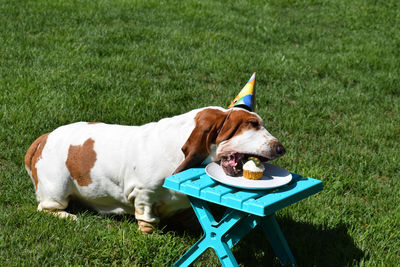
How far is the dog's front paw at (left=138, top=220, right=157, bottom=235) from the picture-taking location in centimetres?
334

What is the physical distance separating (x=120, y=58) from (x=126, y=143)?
11.3 feet

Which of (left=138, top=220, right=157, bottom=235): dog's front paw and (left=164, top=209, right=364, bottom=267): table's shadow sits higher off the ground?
(left=138, top=220, right=157, bottom=235): dog's front paw

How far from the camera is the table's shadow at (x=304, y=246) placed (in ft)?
10.8

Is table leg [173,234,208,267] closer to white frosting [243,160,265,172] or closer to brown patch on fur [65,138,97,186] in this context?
white frosting [243,160,265,172]

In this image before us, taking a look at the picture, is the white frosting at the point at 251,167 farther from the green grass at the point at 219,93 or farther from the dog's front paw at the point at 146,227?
the dog's front paw at the point at 146,227

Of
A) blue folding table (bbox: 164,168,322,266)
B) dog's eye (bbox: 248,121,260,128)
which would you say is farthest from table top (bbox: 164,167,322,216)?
dog's eye (bbox: 248,121,260,128)

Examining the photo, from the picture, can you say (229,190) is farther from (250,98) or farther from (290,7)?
(290,7)

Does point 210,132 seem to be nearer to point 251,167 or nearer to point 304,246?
point 251,167

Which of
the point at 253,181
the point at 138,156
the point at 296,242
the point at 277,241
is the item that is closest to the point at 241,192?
the point at 253,181

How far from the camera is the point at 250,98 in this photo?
3.27 meters

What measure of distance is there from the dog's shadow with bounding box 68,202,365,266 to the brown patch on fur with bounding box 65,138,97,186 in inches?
12.7

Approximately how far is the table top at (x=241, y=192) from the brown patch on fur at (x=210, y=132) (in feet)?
0.27

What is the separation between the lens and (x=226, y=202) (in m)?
2.63

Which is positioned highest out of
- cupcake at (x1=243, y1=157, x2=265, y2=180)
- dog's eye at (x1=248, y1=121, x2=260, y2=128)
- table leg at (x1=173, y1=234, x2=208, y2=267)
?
dog's eye at (x1=248, y1=121, x2=260, y2=128)
